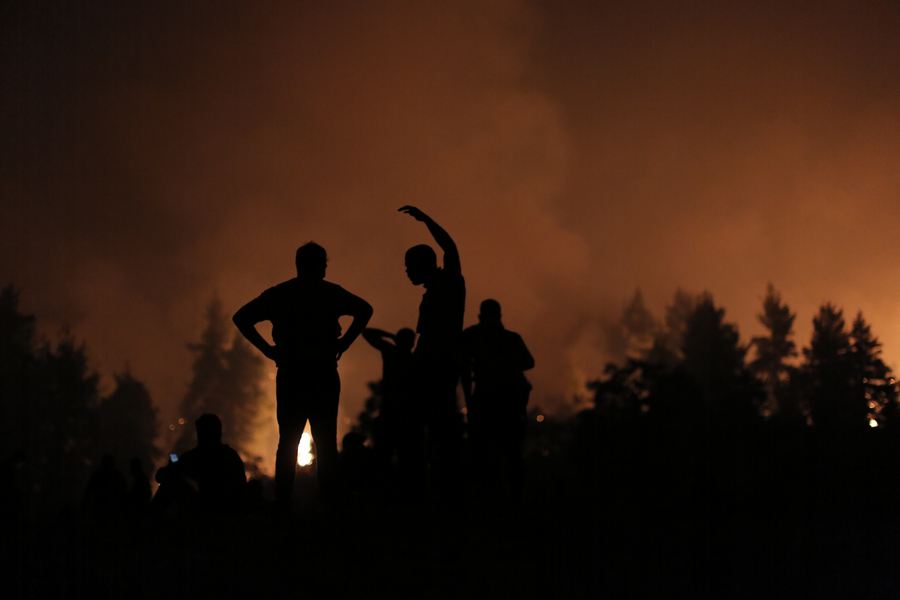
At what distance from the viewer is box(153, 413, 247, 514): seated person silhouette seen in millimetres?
7023

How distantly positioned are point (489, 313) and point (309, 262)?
114 inches

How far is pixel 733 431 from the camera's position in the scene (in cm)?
3152

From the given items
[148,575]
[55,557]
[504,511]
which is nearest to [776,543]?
[504,511]

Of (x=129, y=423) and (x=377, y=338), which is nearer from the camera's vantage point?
(x=377, y=338)

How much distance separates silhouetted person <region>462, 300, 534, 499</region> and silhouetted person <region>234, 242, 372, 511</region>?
2.19m

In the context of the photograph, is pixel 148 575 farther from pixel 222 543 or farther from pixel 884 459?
pixel 884 459

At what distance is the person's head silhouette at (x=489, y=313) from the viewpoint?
8320mm

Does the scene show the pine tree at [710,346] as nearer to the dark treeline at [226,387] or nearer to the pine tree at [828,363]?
the pine tree at [828,363]

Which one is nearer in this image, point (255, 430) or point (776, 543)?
point (776, 543)

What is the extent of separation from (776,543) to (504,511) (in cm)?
284

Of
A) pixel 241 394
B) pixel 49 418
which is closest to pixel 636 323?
pixel 241 394

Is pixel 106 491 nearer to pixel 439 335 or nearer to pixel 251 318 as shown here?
pixel 251 318

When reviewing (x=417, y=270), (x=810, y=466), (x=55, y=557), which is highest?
(x=810, y=466)

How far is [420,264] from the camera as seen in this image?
6363mm
